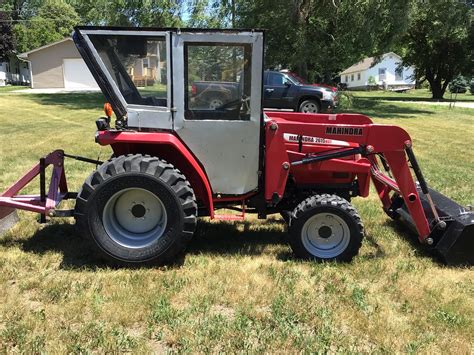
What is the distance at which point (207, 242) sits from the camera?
16.5 feet

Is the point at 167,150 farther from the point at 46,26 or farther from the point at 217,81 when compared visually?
the point at 46,26

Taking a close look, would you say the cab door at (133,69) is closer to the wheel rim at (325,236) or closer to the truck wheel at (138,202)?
the truck wheel at (138,202)

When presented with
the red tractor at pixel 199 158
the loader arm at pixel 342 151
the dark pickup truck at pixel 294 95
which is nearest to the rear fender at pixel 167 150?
the red tractor at pixel 199 158

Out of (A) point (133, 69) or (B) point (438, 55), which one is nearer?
(A) point (133, 69)

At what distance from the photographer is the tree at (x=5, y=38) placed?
160 ft

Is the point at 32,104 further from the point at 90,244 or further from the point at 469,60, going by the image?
the point at 469,60

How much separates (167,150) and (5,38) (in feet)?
171

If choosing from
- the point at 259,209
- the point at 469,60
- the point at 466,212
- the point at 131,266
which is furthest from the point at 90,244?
the point at 469,60

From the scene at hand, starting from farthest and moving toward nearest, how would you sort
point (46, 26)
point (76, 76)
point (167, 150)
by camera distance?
point (46, 26), point (76, 76), point (167, 150)

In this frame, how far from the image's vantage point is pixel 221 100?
424cm

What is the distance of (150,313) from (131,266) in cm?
76

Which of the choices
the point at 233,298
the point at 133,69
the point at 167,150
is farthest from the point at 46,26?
the point at 233,298

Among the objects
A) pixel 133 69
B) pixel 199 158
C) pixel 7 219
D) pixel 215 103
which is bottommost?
pixel 7 219

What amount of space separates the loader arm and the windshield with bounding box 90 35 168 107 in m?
1.01
